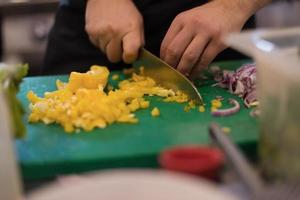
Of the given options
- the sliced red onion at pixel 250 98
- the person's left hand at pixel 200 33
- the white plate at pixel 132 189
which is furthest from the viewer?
the person's left hand at pixel 200 33

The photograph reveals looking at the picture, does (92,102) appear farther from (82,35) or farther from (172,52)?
(82,35)

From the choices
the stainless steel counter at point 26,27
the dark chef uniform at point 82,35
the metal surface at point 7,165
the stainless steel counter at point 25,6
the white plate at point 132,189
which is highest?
the white plate at point 132,189

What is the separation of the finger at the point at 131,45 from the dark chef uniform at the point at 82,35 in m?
0.17

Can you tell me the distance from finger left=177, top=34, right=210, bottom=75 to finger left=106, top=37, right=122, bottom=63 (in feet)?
0.53

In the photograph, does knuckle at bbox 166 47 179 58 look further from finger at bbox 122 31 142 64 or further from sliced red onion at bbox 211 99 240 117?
sliced red onion at bbox 211 99 240 117

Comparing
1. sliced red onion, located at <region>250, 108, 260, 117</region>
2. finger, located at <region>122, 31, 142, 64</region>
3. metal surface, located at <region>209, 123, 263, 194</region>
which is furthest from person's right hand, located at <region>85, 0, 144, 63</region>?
metal surface, located at <region>209, 123, 263, 194</region>

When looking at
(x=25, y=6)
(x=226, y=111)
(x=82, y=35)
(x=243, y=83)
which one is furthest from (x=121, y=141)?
(x=25, y=6)

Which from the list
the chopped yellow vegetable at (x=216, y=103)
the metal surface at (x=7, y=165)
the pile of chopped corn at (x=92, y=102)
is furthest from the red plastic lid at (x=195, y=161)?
the chopped yellow vegetable at (x=216, y=103)

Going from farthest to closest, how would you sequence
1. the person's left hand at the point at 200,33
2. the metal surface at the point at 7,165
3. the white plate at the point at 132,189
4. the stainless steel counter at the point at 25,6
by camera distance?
the stainless steel counter at the point at 25,6 < the person's left hand at the point at 200,33 < the metal surface at the point at 7,165 < the white plate at the point at 132,189

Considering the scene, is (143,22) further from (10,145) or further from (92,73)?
(10,145)

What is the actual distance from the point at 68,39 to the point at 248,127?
72cm

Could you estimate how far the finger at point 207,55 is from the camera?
1.09m

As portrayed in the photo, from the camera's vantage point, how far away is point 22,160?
0.74 m

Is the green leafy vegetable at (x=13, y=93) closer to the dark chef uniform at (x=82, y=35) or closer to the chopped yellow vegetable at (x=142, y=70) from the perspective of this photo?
the chopped yellow vegetable at (x=142, y=70)
